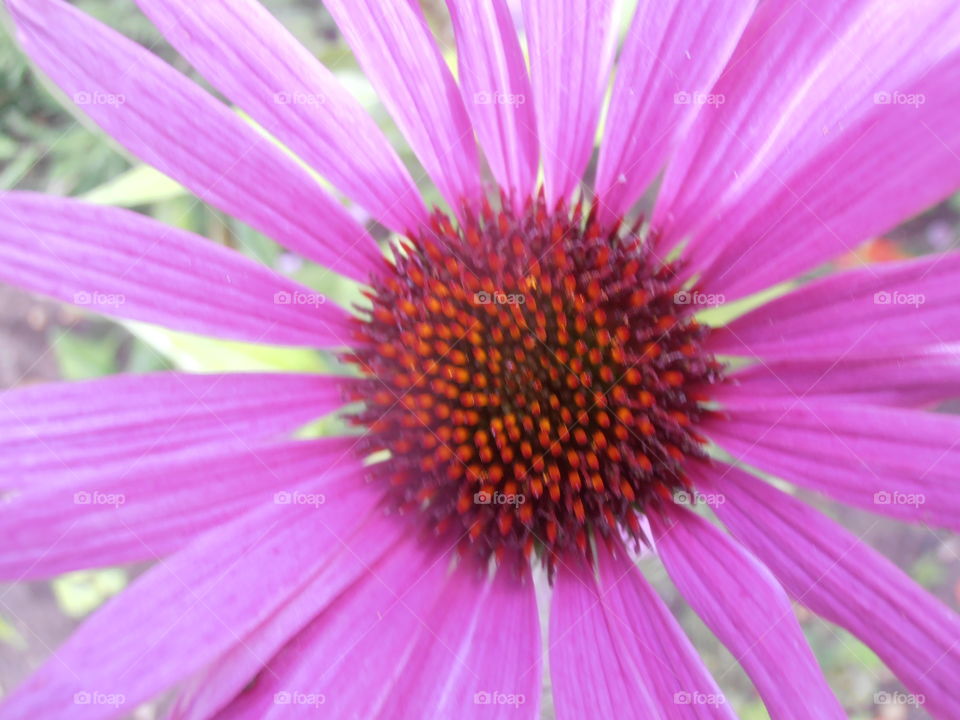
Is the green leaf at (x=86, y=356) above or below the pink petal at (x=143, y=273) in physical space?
above

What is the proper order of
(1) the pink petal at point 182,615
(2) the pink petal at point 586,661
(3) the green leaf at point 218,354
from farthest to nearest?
(3) the green leaf at point 218,354
(2) the pink petal at point 586,661
(1) the pink petal at point 182,615

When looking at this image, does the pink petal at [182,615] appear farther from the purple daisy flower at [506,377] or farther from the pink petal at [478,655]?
the pink petal at [478,655]

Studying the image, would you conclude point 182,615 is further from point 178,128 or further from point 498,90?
point 498,90

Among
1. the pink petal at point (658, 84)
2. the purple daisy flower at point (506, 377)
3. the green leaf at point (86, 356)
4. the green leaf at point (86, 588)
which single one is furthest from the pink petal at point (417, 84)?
the green leaf at point (86, 588)

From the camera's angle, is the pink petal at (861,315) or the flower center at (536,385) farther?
the flower center at (536,385)

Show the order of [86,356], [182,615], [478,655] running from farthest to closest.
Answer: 1. [86,356]
2. [478,655]
3. [182,615]

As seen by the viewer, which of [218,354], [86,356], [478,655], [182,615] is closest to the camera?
[182,615]

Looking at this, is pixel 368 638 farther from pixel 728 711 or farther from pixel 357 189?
pixel 357 189

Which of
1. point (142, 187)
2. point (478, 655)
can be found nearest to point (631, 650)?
point (478, 655)

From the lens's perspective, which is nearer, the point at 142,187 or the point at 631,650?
the point at 631,650
